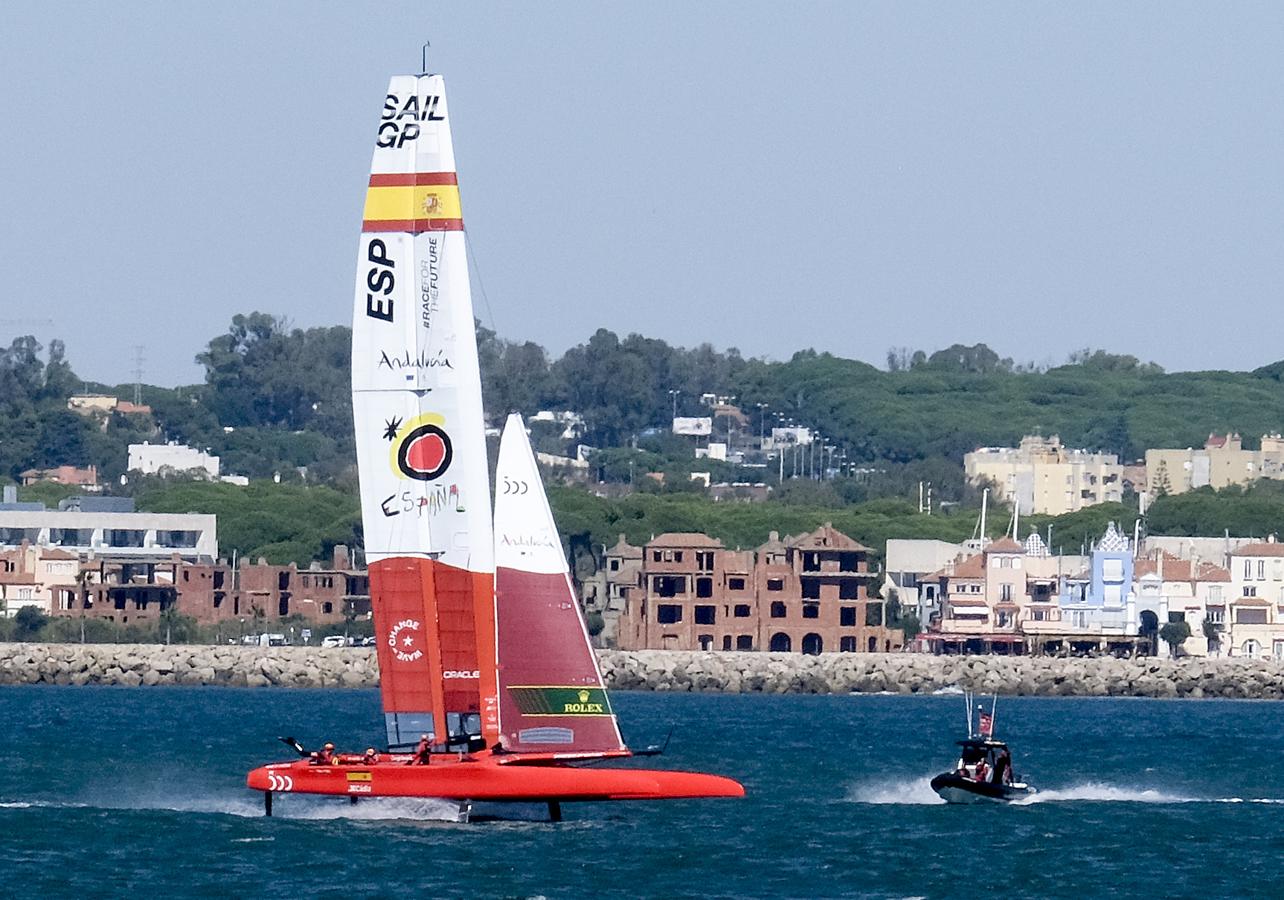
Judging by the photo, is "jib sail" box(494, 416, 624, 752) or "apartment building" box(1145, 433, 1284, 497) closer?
"jib sail" box(494, 416, 624, 752)

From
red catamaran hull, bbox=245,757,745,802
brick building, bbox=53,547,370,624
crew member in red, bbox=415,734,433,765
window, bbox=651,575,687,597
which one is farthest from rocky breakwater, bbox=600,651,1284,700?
red catamaran hull, bbox=245,757,745,802

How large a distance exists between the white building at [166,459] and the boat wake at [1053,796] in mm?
132951

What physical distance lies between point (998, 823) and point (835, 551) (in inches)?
2911

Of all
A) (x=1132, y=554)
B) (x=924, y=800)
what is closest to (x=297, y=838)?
(x=924, y=800)

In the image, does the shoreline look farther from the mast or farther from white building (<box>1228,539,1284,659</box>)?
the mast

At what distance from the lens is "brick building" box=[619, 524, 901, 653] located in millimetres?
113250

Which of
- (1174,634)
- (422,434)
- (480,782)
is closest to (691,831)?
(480,782)

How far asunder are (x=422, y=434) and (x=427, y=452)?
22 centimetres

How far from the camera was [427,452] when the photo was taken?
34906 millimetres

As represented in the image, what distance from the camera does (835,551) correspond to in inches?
4454

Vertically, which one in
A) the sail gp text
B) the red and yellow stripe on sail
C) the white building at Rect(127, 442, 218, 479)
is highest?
the white building at Rect(127, 442, 218, 479)

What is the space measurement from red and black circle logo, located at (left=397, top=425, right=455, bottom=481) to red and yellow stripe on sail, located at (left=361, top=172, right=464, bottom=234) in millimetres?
2362

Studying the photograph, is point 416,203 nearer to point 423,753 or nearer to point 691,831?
point 423,753

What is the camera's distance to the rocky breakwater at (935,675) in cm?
10206
